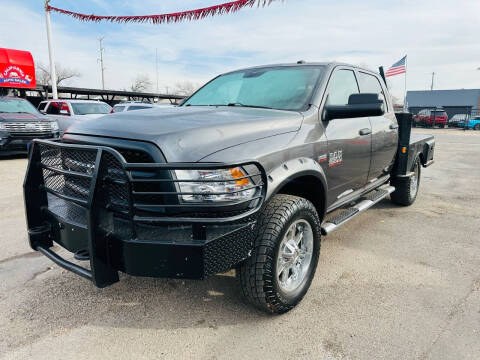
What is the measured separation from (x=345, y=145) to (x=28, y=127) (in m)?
9.02

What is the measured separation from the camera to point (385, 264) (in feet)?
11.0

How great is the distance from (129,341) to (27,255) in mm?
1889

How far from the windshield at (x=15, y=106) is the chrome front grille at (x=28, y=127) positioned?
3.16ft

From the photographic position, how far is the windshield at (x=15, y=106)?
980cm

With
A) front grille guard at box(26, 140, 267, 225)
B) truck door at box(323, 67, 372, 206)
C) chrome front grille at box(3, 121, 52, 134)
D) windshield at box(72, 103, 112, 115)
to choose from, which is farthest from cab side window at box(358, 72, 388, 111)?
windshield at box(72, 103, 112, 115)

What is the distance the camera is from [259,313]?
2508 mm

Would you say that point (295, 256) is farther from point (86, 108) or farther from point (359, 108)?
point (86, 108)

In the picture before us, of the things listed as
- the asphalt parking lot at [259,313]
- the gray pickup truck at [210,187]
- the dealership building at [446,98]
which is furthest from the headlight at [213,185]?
the dealership building at [446,98]

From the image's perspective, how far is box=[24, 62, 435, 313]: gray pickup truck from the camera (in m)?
1.94

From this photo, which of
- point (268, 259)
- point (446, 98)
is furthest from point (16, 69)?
point (446, 98)

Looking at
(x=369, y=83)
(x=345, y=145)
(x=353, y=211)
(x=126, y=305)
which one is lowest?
(x=126, y=305)

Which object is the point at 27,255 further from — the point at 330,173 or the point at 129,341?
the point at 330,173

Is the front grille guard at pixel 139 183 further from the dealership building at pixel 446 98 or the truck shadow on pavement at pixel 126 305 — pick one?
the dealership building at pixel 446 98

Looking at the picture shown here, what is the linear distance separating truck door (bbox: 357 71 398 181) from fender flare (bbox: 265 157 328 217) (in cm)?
137
